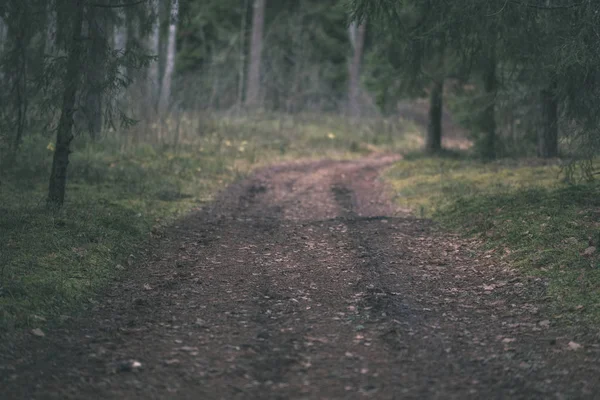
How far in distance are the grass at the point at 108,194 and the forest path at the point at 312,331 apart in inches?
19.8

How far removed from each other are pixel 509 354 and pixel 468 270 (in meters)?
3.18

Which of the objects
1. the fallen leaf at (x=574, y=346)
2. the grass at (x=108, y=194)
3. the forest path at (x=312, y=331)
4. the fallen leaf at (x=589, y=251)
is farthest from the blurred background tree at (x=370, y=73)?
the fallen leaf at (x=574, y=346)

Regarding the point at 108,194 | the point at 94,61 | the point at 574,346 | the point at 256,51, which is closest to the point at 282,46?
the point at 256,51

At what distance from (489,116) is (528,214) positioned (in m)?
8.87

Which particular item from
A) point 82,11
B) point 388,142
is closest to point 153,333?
point 82,11

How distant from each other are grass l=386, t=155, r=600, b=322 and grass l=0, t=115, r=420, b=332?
17.0 feet

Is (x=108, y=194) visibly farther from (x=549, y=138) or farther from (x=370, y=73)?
(x=370, y=73)

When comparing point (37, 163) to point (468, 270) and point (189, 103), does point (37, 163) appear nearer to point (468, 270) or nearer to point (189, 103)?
point (189, 103)

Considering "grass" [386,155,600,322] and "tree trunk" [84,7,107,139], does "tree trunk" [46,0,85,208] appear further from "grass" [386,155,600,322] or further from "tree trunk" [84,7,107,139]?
"grass" [386,155,600,322]

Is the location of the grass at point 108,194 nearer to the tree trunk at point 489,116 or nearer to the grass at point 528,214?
the grass at point 528,214

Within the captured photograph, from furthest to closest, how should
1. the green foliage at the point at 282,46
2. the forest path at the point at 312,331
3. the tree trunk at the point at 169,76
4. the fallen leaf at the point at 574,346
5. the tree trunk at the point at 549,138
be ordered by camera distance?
1. the green foliage at the point at 282,46
2. the tree trunk at the point at 549,138
3. the tree trunk at the point at 169,76
4. the fallen leaf at the point at 574,346
5. the forest path at the point at 312,331

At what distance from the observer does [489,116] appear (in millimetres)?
19188

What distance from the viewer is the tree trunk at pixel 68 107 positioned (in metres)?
9.90

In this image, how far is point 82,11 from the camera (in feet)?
32.8
